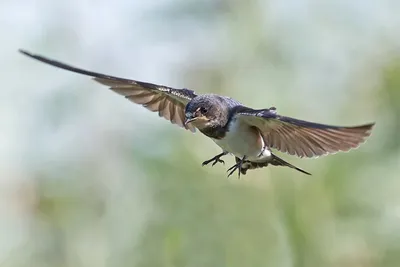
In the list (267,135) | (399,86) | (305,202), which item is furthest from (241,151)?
(399,86)

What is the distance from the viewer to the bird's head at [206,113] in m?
1.32

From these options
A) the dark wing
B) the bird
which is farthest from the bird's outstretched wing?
the dark wing

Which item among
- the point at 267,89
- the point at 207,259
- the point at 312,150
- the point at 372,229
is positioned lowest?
the point at 312,150

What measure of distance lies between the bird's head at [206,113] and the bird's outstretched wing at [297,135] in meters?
0.03

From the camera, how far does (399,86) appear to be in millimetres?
2547

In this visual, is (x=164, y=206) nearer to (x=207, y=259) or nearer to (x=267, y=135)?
(x=207, y=259)

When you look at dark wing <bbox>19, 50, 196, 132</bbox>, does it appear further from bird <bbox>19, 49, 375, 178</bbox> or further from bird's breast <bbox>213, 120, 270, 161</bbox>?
bird's breast <bbox>213, 120, 270, 161</bbox>

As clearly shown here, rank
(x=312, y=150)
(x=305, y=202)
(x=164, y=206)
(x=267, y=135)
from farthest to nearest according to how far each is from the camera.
Result: (x=164, y=206)
(x=305, y=202)
(x=267, y=135)
(x=312, y=150)

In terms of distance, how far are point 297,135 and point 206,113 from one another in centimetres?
16

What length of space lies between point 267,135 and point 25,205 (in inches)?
53.8

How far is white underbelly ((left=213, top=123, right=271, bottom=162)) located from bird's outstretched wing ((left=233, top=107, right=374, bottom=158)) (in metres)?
0.01

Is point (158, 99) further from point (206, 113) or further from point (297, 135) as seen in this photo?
point (297, 135)

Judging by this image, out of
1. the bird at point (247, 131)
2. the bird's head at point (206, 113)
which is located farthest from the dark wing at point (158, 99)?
the bird's head at point (206, 113)

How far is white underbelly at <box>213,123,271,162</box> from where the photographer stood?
134cm
